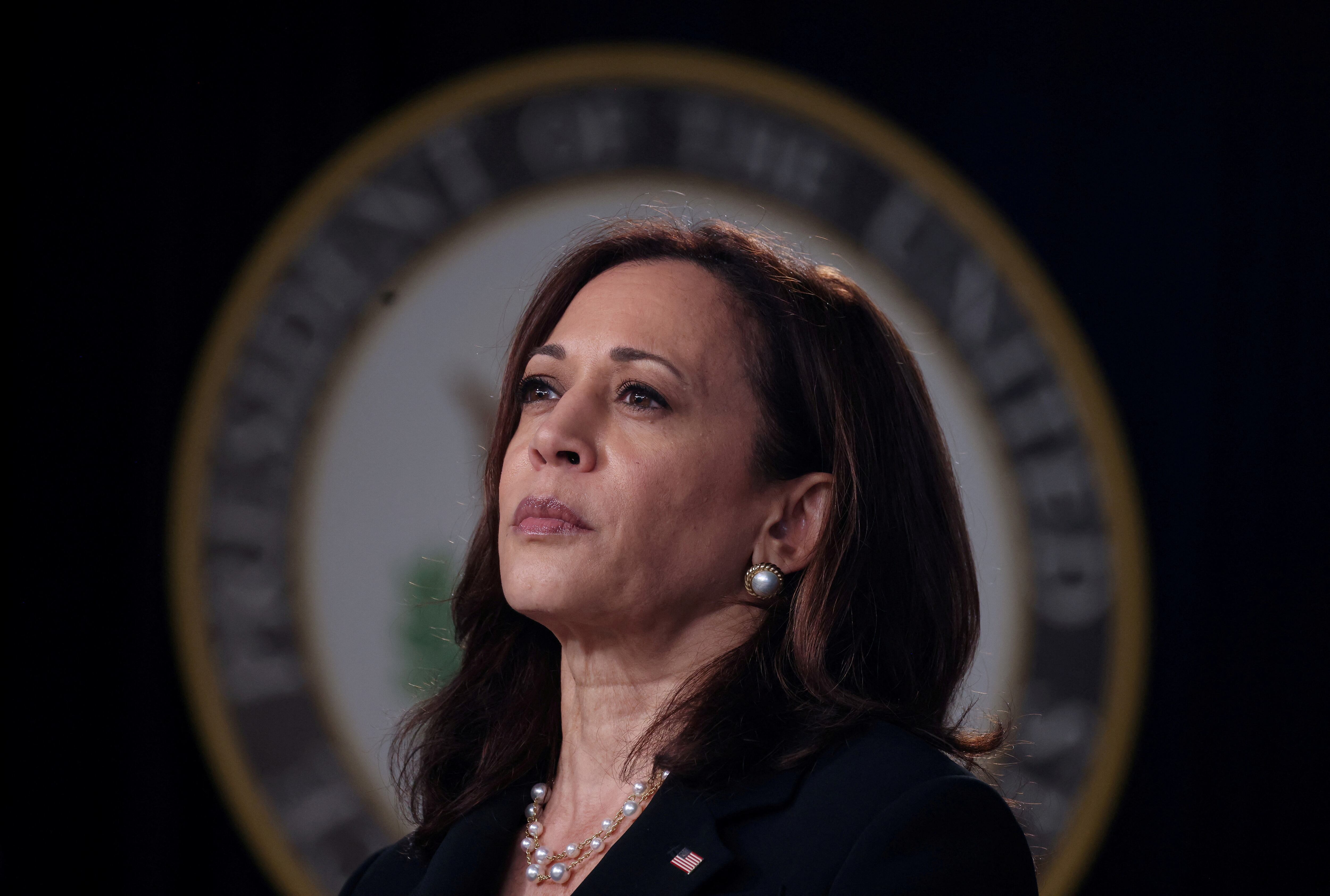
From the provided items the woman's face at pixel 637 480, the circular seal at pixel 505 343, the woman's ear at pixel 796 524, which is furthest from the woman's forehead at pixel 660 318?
the circular seal at pixel 505 343

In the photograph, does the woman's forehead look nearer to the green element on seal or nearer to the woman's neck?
the woman's neck

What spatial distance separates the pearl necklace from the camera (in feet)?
4.94

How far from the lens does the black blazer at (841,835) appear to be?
1.24 metres

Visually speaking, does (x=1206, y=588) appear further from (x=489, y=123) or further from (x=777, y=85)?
(x=489, y=123)

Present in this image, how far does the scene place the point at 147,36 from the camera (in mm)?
2949

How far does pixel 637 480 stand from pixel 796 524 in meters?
0.23

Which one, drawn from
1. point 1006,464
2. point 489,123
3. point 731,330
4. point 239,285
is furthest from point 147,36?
point 1006,464

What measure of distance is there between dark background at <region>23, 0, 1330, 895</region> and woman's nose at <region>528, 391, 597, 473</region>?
65.9 inches

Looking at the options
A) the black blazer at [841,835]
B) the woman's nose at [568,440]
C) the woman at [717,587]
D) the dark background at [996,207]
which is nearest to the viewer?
the black blazer at [841,835]

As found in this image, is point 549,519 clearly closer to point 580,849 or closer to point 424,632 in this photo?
point 580,849

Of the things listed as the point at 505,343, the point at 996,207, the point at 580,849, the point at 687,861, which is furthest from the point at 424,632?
the point at 687,861

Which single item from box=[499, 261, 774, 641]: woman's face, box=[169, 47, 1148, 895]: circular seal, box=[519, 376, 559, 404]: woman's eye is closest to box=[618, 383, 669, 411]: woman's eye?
box=[499, 261, 774, 641]: woman's face

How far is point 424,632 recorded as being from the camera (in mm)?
3039

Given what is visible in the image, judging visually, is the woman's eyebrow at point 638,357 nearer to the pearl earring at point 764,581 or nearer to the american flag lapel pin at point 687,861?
the pearl earring at point 764,581
